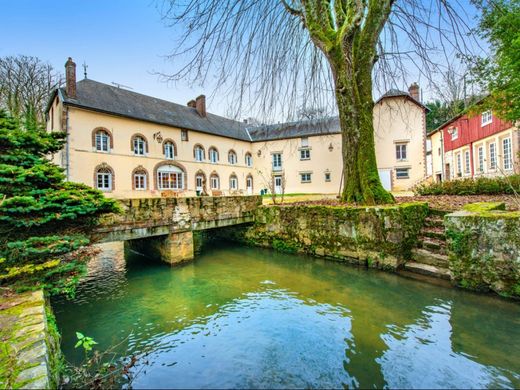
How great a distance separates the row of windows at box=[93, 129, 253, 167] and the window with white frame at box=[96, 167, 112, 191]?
1386 mm

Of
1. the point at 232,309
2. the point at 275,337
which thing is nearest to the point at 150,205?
the point at 232,309

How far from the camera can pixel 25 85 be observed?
66.5 ft

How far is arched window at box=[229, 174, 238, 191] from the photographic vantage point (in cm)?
2581

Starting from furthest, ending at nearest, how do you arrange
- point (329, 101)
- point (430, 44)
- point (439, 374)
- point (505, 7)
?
1. point (329, 101)
2. point (505, 7)
3. point (430, 44)
4. point (439, 374)

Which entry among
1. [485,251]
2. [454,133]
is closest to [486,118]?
[454,133]

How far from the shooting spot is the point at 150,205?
7180 mm

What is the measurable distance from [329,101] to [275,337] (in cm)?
570

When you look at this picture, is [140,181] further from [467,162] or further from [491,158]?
[467,162]

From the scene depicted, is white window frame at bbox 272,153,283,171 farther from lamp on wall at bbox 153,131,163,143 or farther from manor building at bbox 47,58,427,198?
lamp on wall at bbox 153,131,163,143

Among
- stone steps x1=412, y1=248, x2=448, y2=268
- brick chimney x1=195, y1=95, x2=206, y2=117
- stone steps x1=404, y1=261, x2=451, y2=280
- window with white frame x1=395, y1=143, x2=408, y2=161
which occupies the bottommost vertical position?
stone steps x1=404, y1=261, x2=451, y2=280

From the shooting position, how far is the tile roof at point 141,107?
16625mm

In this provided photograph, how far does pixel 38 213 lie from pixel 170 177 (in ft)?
55.1

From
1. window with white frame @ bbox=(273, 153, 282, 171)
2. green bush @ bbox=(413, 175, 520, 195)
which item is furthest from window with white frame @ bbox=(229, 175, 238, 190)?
green bush @ bbox=(413, 175, 520, 195)

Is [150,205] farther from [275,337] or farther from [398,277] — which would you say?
[398,277]
